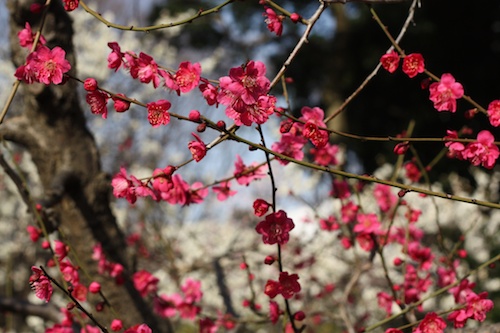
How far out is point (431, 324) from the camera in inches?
52.8

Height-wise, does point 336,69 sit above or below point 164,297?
above

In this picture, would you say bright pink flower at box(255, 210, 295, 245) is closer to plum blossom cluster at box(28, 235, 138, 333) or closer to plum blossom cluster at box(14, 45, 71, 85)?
plum blossom cluster at box(28, 235, 138, 333)

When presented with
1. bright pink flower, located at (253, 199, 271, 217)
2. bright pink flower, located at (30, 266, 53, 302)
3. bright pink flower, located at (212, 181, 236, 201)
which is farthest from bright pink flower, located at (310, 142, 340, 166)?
bright pink flower, located at (30, 266, 53, 302)

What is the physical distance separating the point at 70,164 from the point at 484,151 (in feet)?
5.04

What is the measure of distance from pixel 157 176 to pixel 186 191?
299 millimetres

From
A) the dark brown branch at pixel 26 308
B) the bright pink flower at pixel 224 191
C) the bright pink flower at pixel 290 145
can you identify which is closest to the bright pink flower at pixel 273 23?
the bright pink flower at pixel 290 145

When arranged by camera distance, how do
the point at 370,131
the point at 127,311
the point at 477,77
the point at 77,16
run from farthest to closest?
1. the point at 370,131
2. the point at 477,77
3. the point at 77,16
4. the point at 127,311

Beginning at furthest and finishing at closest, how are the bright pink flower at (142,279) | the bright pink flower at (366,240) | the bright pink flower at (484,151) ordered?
the bright pink flower at (142,279) → the bright pink flower at (366,240) → the bright pink flower at (484,151)

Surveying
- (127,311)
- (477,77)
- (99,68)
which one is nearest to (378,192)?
(127,311)

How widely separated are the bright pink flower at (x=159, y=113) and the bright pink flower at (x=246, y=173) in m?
0.36

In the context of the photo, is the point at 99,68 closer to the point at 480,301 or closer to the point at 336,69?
the point at 336,69

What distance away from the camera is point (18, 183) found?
1675mm

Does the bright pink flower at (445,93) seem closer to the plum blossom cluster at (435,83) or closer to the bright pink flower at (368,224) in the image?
the plum blossom cluster at (435,83)

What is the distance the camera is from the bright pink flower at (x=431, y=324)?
1327 mm
